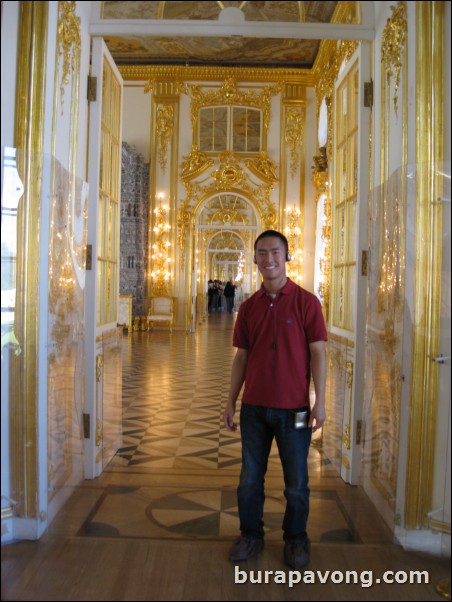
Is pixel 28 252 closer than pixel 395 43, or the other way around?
pixel 28 252

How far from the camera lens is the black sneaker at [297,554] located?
8.34 feet

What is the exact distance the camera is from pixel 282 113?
14.9 metres

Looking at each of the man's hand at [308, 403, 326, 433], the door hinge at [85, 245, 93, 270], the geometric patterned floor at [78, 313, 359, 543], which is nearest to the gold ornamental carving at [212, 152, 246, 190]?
the geometric patterned floor at [78, 313, 359, 543]

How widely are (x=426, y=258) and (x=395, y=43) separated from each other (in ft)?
4.20

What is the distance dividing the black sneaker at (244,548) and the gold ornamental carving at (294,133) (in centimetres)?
1305

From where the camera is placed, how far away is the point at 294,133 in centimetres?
1478

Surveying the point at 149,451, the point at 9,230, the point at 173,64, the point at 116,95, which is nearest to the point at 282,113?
the point at 173,64

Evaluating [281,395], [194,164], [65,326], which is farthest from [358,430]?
[194,164]

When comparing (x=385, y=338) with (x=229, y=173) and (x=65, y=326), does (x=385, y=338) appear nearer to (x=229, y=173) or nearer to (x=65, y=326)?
(x=65, y=326)

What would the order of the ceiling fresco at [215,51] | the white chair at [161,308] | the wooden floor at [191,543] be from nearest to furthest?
→ the wooden floor at [191,543]
the ceiling fresco at [215,51]
the white chair at [161,308]

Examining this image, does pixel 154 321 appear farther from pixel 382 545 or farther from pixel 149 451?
pixel 382 545

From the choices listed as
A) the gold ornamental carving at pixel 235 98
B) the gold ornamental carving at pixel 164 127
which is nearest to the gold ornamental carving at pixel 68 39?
the gold ornamental carving at pixel 164 127

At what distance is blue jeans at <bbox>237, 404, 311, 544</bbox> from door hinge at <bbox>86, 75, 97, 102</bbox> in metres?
2.33

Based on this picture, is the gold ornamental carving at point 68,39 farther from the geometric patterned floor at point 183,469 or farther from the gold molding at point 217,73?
the gold molding at point 217,73
